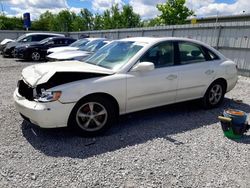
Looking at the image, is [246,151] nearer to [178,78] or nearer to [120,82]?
[178,78]

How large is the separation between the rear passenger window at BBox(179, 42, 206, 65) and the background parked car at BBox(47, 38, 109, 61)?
4052 mm

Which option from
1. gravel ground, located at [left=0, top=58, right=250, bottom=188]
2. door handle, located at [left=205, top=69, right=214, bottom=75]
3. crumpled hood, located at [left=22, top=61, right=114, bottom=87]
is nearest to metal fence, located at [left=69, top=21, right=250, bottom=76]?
door handle, located at [left=205, top=69, right=214, bottom=75]

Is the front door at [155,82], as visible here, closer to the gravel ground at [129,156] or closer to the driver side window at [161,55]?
the driver side window at [161,55]

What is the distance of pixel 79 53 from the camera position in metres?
8.95

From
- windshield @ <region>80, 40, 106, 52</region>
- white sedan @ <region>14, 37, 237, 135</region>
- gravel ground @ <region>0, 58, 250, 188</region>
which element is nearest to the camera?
gravel ground @ <region>0, 58, 250, 188</region>

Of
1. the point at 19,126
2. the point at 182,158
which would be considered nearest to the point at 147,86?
the point at 182,158

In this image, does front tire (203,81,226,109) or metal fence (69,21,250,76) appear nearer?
front tire (203,81,226,109)

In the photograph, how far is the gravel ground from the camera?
2854 mm

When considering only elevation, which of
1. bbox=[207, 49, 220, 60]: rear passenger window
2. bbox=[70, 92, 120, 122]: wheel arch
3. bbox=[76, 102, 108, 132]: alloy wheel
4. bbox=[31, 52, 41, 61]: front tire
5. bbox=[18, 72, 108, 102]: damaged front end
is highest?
bbox=[207, 49, 220, 60]: rear passenger window

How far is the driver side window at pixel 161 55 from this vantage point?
174 inches

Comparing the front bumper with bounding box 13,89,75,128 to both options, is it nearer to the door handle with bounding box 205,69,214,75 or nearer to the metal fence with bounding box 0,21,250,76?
the door handle with bounding box 205,69,214,75

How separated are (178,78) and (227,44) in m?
6.85

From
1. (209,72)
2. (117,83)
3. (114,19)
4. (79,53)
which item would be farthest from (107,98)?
(114,19)

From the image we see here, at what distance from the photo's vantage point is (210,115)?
510 cm
